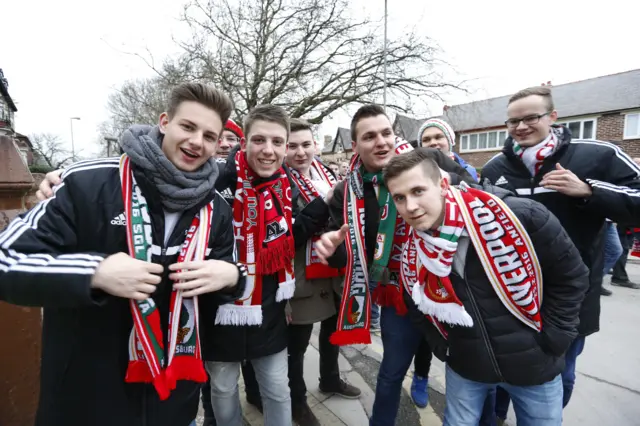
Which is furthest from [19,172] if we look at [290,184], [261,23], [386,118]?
[261,23]

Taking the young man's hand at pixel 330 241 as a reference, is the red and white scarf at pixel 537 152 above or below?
above

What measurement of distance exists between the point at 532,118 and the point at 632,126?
23733mm

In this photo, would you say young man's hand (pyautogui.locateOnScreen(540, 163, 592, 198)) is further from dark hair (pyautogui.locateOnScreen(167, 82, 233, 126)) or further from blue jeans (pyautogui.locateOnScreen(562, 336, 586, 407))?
dark hair (pyautogui.locateOnScreen(167, 82, 233, 126))

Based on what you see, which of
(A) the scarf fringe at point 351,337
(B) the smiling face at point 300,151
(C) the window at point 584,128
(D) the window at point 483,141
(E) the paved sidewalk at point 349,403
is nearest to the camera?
(A) the scarf fringe at point 351,337

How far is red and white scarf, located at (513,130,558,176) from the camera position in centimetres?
205

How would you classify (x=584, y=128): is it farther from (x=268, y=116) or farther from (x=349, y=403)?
(x=268, y=116)

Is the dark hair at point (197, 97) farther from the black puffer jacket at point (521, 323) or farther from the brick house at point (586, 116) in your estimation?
the brick house at point (586, 116)

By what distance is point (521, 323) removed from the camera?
161 cm

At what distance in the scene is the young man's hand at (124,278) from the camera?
44.3 inches

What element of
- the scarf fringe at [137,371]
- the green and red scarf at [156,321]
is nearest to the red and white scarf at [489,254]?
the green and red scarf at [156,321]

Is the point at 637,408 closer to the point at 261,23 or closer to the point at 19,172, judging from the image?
the point at 19,172

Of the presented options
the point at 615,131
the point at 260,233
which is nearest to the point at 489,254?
the point at 260,233

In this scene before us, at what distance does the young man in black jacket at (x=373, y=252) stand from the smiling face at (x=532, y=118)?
72 centimetres

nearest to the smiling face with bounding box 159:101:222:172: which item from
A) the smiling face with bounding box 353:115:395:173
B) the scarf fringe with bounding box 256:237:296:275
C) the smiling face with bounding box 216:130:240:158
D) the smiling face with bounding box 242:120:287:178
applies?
the smiling face with bounding box 242:120:287:178
